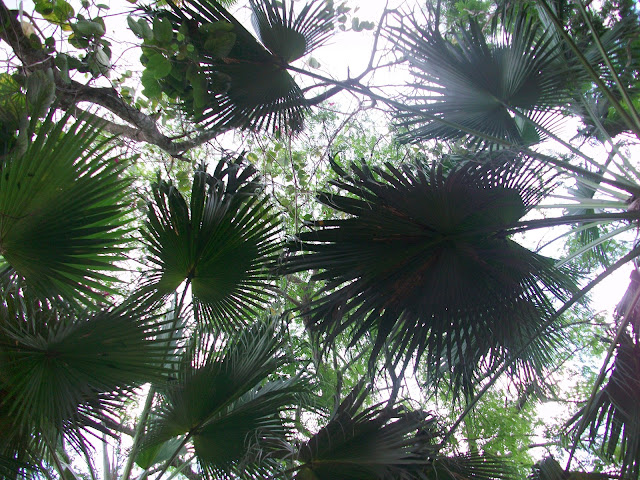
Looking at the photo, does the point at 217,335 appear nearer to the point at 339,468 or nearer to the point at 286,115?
the point at 339,468

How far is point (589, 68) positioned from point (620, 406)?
145 cm

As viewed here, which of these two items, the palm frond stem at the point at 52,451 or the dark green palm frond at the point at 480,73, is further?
the dark green palm frond at the point at 480,73

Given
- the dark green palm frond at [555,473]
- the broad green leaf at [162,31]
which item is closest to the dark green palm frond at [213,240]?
the broad green leaf at [162,31]

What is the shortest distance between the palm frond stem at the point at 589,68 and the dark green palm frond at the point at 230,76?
987 mm

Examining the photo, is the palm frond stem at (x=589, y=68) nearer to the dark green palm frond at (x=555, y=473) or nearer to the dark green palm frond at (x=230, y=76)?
the dark green palm frond at (x=230, y=76)

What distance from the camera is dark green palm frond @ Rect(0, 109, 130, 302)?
121cm

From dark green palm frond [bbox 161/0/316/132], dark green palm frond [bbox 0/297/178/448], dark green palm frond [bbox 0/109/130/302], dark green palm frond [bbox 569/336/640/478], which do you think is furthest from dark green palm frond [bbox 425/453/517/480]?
dark green palm frond [bbox 161/0/316/132]

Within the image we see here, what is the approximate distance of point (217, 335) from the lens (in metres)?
1.99

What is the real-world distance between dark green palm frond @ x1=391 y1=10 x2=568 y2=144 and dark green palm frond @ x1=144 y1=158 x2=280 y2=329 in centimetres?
94

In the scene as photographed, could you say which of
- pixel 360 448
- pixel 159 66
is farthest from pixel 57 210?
pixel 360 448

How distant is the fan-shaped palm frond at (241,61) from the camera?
1.69 meters

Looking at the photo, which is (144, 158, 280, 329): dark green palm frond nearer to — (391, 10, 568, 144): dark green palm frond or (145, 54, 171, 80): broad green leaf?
(145, 54, 171, 80): broad green leaf

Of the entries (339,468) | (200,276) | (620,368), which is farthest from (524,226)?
(200,276)

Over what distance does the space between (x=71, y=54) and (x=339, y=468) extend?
6.56 ft
